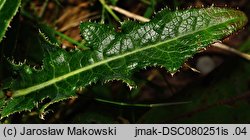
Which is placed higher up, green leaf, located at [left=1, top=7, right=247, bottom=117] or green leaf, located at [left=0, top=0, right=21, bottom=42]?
green leaf, located at [left=0, top=0, right=21, bottom=42]

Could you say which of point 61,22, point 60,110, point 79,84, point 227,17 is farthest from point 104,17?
point 227,17

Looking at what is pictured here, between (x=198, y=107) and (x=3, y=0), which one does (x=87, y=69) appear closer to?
(x=3, y=0)

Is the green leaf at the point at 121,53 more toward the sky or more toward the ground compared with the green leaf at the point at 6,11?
more toward the ground
